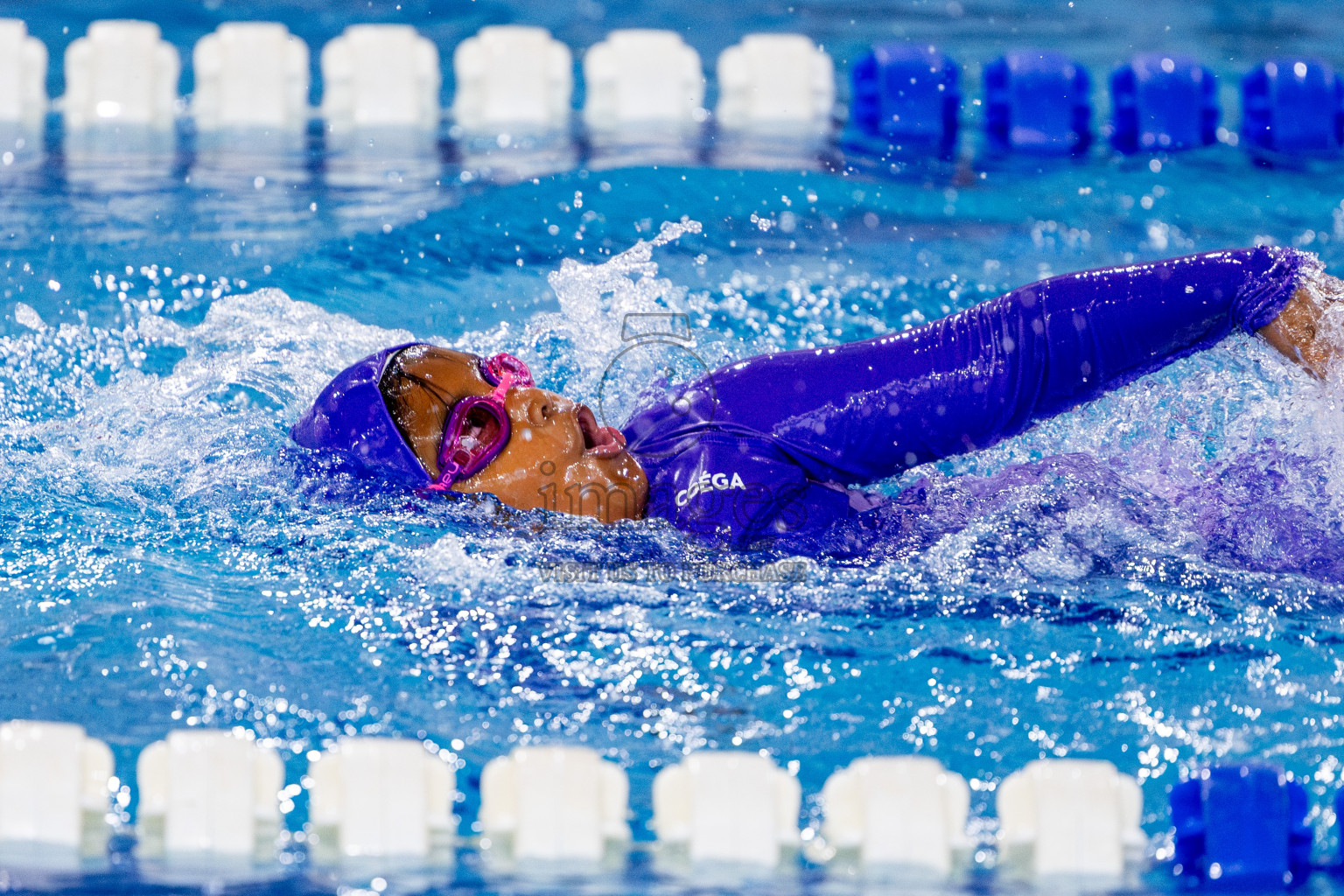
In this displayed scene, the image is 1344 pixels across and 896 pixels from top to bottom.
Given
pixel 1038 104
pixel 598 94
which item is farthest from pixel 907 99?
pixel 598 94

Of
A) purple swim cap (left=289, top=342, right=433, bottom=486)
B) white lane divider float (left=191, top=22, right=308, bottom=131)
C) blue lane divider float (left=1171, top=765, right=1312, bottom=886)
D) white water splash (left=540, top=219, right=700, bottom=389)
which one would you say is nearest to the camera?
blue lane divider float (left=1171, top=765, right=1312, bottom=886)

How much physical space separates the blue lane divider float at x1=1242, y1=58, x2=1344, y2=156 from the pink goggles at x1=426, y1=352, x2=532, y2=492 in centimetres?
297

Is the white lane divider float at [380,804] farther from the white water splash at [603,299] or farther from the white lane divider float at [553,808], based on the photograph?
the white water splash at [603,299]

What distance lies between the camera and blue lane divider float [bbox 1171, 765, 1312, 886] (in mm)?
1975

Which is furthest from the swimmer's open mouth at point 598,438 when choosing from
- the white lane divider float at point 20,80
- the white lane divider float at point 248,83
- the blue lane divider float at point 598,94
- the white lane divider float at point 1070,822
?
the white lane divider float at point 20,80

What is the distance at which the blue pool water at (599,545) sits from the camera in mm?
2322

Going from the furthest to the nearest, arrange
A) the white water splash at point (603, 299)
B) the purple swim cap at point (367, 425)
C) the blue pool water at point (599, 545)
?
the white water splash at point (603, 299)
the purple swim cap at point (367, 425)
the blue pool water at point (599, 545)

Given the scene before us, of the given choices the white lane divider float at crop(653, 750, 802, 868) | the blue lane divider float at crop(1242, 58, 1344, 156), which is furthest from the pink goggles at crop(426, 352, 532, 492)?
the blue lane divider float at crop(1242, 58, 1344, 156)

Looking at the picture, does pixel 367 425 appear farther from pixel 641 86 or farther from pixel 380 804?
pixel 641 86

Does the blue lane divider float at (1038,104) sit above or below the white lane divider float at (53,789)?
above

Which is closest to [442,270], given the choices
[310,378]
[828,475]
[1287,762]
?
[310,378]

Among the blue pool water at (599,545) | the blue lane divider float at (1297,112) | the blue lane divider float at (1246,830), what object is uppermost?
the blue lane divider float at (1297,112)

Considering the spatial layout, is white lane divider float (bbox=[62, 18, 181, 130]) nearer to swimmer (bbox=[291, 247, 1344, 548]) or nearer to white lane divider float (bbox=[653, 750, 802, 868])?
swimmer (bbox=[291, 247, 1344, 548])

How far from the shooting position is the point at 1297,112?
4.45 m
